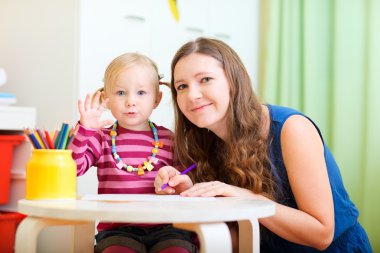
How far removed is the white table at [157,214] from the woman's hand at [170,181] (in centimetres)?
19

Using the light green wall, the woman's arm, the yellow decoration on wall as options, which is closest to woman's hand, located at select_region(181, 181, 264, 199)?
the woman's arm

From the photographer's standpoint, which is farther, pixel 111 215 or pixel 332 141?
pixel 332 141

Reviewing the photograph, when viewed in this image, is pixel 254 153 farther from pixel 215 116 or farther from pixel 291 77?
pixel 291 77

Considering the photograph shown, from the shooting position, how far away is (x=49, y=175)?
3.32 feet

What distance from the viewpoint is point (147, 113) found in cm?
141

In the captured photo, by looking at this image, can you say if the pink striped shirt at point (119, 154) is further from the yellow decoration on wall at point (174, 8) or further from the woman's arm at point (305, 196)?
the yellow decoration on wall at point (174, 8)

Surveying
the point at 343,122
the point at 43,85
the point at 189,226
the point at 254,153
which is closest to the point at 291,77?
the point at 343,122

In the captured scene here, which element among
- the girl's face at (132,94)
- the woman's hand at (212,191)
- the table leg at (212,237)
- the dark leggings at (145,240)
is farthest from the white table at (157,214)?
the girl's face at (132,94)

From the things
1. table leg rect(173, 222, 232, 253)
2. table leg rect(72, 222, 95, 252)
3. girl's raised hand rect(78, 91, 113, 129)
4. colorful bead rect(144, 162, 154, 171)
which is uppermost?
girl's raised hand rect(78, 91, 113, 129)

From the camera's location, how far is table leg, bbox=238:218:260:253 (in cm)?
106

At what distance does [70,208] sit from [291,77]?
2072 mm

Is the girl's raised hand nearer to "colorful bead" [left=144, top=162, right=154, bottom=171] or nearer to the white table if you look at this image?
"colorful bead" [left=144, top=162, right=154, bottom=171]

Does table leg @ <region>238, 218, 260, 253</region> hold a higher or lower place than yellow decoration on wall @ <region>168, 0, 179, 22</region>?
lower

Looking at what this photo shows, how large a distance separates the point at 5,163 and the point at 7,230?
0.29m
